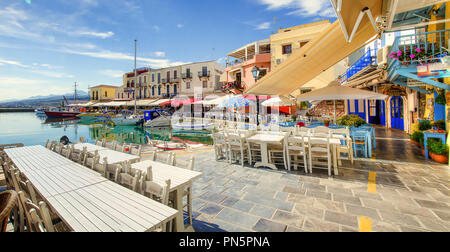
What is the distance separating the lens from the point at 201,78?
3117 centimetres

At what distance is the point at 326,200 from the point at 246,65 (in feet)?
63.8

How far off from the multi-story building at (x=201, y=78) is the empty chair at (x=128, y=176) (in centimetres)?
2734

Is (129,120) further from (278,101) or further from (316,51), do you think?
(316,51)

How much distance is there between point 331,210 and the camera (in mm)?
2695

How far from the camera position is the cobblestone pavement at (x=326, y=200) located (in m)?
2.38

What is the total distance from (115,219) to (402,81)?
9.65 metres

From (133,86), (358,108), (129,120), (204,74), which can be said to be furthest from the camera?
(133,86)

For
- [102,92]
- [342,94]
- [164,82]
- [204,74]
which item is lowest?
[342,94]

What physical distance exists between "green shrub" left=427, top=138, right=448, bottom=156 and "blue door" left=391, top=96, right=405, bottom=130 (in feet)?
20.0

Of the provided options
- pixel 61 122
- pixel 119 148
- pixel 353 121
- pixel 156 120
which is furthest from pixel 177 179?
pixel 61 122

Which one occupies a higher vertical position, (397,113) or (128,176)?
(397,113)

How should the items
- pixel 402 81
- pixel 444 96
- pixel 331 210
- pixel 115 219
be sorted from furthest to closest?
1. pixel 402 81
2. pixel 444 96
3. pixel 331 210
4. pixel 115 219
